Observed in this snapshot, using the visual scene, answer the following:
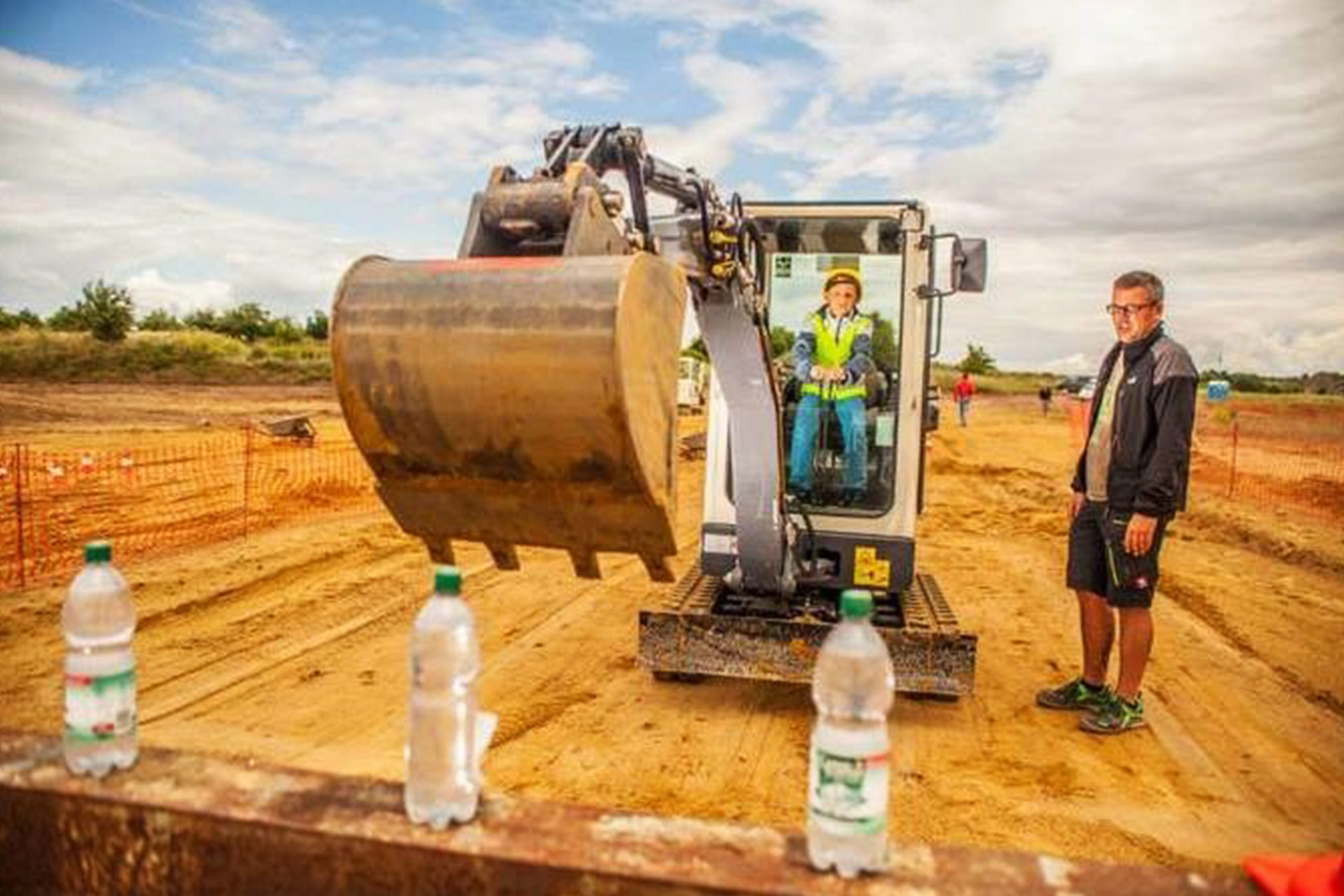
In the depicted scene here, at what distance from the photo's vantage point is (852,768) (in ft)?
6.62

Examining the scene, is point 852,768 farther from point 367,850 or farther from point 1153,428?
point 1153,428

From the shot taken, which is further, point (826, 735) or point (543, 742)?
point (543, 742)

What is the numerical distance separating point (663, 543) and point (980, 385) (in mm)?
86146

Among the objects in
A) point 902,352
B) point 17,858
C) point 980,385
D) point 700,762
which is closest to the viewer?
point 17,858

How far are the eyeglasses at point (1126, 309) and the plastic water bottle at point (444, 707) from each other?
14.8 ft

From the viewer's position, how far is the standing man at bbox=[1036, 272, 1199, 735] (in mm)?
5238

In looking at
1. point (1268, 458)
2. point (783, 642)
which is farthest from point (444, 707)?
point (1268, 458)

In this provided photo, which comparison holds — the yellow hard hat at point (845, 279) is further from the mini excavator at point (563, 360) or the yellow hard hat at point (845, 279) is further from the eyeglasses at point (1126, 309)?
the eyeglasses at point (1126, 309)

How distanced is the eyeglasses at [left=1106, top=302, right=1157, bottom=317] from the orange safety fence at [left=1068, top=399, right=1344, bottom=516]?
60cm

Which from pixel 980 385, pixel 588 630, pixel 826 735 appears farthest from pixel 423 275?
pixel 980 385

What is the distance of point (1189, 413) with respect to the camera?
17.0 feet

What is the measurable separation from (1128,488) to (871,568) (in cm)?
155

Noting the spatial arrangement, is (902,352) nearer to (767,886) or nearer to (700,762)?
(700,762)

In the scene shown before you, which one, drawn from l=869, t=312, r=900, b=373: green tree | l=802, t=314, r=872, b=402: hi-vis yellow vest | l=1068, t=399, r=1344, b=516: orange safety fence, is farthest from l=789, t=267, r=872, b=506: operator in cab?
l=1068, t=399, r=1344, b=516: orange safety fence
